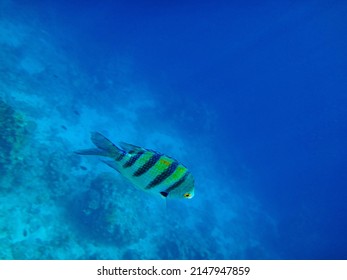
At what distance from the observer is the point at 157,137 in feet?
72.7

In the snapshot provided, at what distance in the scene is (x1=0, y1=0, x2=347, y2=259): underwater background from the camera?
10.8 meters

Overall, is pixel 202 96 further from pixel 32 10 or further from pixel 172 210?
pixel 172 210

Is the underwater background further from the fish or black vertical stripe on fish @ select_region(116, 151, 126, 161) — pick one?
black vertical stripe on fish @ select_region(116, 151, 126, 161)

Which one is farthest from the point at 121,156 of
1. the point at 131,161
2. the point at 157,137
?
the point at 157,137

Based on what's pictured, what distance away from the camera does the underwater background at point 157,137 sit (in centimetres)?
1076

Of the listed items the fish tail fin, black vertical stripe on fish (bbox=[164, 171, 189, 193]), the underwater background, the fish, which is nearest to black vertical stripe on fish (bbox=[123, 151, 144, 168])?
the fish

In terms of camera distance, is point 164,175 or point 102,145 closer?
point 102,145

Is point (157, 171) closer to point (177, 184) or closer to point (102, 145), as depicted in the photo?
point (177, 184)

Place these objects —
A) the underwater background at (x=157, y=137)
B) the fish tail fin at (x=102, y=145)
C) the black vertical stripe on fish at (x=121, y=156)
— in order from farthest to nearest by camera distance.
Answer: the underwater background at (x=157, y=137), the black vertical stripe on fish at (x=121, y=156), the fish tail fin at (x=102, y=145)

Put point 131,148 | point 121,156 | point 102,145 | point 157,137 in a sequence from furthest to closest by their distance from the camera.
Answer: point 157,137 < point 131,148 < point 121,156 < point 102,145

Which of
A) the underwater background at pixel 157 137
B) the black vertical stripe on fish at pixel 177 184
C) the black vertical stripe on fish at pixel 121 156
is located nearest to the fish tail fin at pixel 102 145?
the black vertical stripe on fish at pixel 121 156

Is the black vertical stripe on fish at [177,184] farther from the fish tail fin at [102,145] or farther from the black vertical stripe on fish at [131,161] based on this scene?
the fish tail fin at [102,145]
